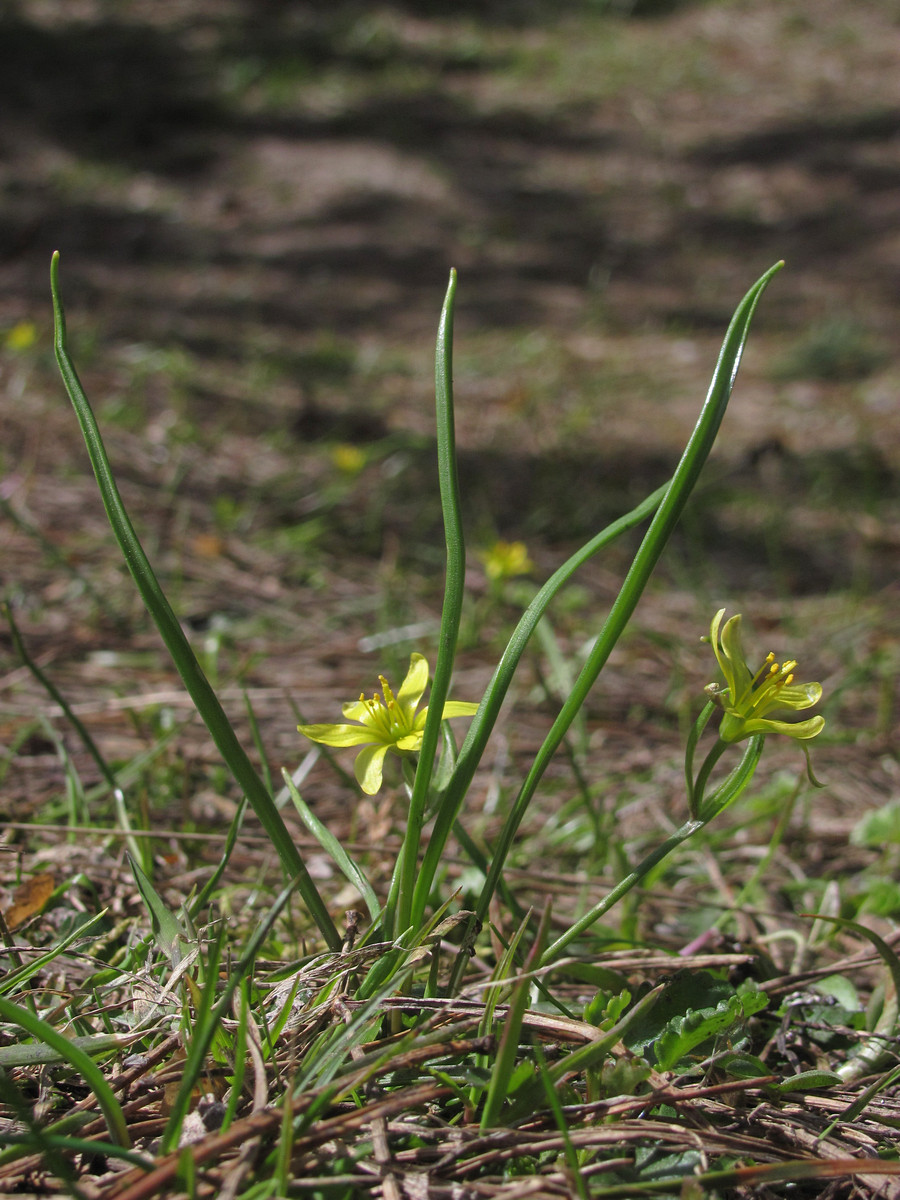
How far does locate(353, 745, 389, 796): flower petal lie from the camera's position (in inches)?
34.0

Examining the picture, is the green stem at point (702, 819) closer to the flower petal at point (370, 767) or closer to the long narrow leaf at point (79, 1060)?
the flower petal at point (370, 767)

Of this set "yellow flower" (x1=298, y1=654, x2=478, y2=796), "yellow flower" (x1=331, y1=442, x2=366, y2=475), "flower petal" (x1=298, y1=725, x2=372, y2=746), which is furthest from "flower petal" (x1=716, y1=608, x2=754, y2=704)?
"yellow flower" (x1=331, y1=442, x2=366, y2=475)

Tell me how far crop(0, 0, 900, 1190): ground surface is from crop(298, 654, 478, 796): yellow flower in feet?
1.68

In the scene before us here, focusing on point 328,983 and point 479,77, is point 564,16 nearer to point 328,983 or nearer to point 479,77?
point 479,77

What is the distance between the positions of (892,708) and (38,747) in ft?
6.25

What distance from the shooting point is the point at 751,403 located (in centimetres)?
397

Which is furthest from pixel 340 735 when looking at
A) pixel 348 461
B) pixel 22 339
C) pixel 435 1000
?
pixel 22 339

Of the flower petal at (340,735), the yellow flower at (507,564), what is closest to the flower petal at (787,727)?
the flower petal at (340,735)

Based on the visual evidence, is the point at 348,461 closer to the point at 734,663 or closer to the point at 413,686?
the point at 413,686

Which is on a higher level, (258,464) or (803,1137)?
(803,1137)

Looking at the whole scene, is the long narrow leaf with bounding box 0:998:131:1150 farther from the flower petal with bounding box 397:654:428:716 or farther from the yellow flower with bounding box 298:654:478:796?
the flower petal with bounding box 397:654:428:716

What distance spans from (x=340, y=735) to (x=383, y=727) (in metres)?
0.05

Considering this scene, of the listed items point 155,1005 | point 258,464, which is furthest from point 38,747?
point 258,464

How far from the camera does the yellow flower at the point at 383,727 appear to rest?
2.91ft
